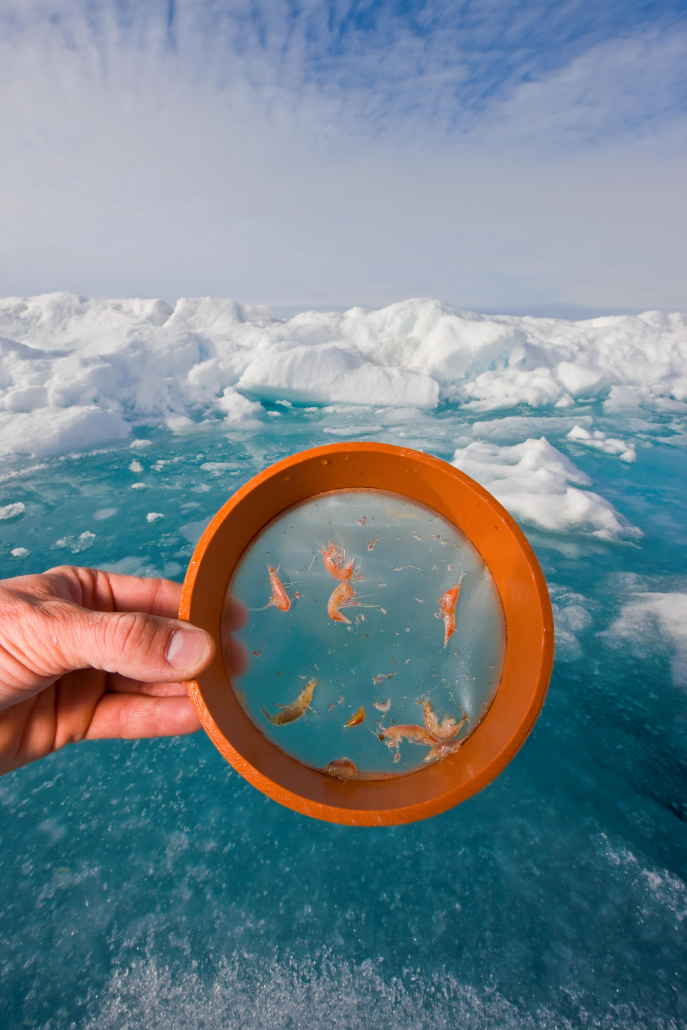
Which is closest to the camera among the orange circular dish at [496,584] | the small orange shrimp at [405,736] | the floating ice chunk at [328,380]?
the orange circular dish at [496,584]

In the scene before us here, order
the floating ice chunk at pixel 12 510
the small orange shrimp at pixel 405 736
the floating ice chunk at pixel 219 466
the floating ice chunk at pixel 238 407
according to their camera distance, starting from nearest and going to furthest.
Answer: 1. the small orange shrimp at pixel 405 736
2. the floating ice chunk at pixel 12 510
3. the floating ice chunk at pixel 219 466
4. the floating ice chunk at pixel 238 407

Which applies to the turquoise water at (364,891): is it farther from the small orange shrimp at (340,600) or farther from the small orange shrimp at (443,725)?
the small orange shrimp at (340,600)

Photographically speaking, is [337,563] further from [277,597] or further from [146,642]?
[146,642]

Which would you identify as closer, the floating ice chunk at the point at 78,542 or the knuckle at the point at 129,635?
the knuckle at the point at 129,635

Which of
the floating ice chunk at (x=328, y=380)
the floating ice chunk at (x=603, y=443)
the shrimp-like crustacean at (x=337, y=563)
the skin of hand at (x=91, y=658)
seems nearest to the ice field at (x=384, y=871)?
the skin of hand at (x=91, y=658)

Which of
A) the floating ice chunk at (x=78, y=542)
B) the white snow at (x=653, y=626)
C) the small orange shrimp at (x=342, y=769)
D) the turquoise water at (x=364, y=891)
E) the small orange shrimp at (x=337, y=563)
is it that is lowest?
the turquoise water at (x=364, y=891)

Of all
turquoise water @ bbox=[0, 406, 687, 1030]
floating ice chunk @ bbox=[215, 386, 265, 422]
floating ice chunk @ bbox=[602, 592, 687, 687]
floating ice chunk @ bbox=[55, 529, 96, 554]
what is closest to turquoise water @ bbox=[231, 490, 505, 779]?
turquoise water @ bbox=[0, 406, 687, 1030]

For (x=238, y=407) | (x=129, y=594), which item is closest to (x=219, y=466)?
(x=238, y=407)

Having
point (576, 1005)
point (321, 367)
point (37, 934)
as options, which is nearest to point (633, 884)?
point (576, 1005)
